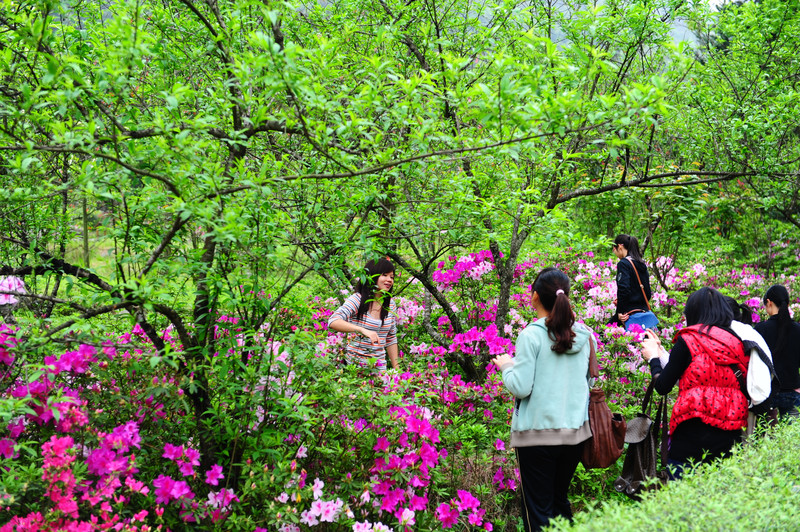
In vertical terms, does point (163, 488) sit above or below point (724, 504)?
above

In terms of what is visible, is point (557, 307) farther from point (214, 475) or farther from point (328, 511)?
point (214, 475)

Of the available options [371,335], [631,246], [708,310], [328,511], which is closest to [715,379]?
[708,310]

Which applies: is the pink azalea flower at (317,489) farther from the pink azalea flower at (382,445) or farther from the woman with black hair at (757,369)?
the woman with black hair at (757,369)

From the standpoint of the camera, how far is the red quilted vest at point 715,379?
120 inches

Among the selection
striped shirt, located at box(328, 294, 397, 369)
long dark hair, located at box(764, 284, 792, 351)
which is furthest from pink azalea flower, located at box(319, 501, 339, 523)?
long dark hair, located at box(764, 284, 792, 351)

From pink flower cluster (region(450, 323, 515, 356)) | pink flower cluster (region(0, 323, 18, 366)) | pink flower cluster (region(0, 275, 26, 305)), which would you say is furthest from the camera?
pink flower cluster (region(450, 323, 515, 356))

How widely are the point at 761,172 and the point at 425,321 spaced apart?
333 centimetres

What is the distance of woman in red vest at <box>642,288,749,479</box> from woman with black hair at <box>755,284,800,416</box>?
118 centimetres

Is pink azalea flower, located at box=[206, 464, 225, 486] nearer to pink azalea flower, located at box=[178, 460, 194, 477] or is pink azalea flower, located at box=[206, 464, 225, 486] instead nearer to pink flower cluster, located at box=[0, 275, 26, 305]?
pink azalea flower, located at box=[178, 460, 194, 477]

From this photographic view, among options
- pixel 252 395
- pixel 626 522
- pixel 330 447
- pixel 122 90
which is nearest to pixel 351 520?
pixel 330 447

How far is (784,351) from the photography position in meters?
4.04

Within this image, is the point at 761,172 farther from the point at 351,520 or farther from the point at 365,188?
the point at 351,520

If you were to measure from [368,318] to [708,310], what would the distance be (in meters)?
2.07

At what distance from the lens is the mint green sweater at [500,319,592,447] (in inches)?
111
